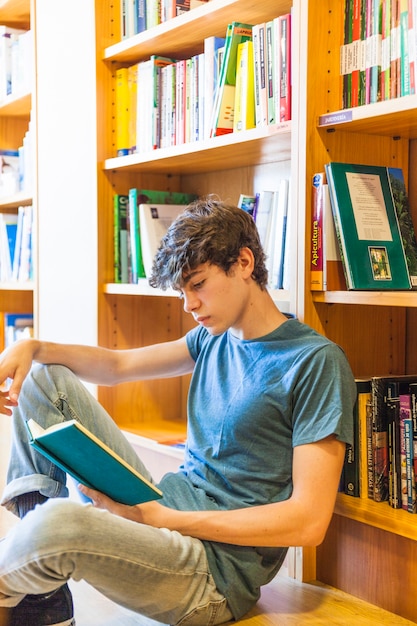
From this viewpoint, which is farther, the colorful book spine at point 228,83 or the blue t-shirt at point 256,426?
the colorful book spine at point 228,83

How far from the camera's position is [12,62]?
3023mm

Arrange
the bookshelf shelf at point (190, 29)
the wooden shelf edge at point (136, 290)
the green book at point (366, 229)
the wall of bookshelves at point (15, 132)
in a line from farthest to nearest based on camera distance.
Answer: the wall of bookshelves at point (15, 132), the wooden shelf edge at point (136, 290), the bookshelf shelf at point (190, 29), the green book at point (366, 229)

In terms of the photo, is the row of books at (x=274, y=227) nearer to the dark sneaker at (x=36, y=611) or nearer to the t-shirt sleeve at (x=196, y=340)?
the t-shirt sleeve at (x=196, y=340)


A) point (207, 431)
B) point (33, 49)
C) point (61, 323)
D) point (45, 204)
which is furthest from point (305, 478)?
point (33, 49)

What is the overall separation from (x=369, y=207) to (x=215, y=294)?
386 millimetres

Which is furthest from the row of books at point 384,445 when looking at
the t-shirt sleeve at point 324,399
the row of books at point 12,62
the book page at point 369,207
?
the row of books at point 12,62

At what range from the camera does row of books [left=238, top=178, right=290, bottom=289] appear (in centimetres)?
181

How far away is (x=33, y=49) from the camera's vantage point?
105 inches

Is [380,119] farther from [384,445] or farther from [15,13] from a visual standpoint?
[15,13]

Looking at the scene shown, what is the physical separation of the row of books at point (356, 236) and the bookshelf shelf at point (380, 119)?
81 millimetres

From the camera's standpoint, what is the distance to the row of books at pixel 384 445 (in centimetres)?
156

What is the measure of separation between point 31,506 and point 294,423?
22.2 inches

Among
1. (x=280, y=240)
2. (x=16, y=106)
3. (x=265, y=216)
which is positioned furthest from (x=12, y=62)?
(x=280, y=240)

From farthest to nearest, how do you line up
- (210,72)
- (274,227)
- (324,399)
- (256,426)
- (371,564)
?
(210,72), (274,227), (371,564), (256,426), (324,399)
